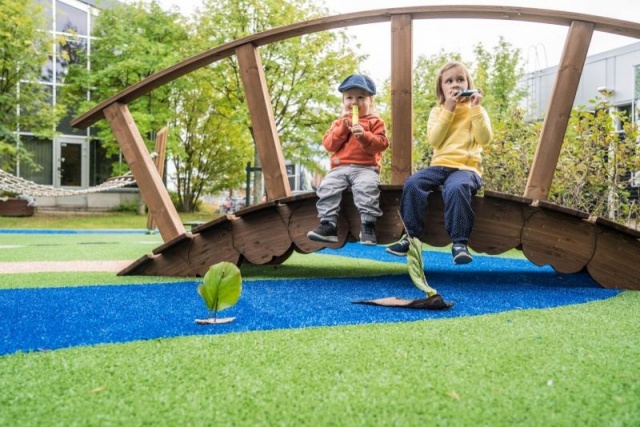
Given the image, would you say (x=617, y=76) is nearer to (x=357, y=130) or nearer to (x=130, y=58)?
(x=357, y=130)

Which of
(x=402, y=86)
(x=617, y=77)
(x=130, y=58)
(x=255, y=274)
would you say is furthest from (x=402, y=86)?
(x=130, y=58)

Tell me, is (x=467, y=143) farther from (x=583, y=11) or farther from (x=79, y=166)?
(x=79, y=166)

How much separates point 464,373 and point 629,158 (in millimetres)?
5639

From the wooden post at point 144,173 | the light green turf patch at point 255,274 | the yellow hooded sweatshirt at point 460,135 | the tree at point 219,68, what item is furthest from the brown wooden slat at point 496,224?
the tree at point 219,68

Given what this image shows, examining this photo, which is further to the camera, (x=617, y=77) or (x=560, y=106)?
(x=617, y=77)

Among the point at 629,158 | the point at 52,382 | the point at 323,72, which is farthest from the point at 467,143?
the point at 323,72

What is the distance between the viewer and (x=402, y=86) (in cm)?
374

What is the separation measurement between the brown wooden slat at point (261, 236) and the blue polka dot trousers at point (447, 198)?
884 millimetres

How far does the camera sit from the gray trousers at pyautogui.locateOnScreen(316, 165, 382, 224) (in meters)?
3.69

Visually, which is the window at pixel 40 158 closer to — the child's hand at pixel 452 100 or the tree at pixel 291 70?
the tree at pixel 291 70

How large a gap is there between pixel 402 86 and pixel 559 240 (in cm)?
138

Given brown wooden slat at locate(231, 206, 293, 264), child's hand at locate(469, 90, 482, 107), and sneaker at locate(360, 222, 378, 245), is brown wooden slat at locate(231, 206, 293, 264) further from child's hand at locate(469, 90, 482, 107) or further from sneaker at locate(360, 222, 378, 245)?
child's hand at locate(469, 90, 482, 107)

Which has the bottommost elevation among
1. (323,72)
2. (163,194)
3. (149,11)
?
(163,194)

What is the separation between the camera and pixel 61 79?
1980cm
